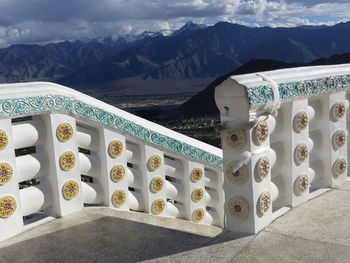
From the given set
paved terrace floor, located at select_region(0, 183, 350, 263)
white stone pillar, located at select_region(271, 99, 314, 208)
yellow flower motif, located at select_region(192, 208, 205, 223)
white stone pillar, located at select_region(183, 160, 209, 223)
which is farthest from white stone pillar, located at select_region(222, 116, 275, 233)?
yellow flower motif, located at select_region(192, 208, 205, 223)

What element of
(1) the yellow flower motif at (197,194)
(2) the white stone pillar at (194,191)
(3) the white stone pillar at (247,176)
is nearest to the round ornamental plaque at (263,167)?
(3) the white stone pillar at (247,176)

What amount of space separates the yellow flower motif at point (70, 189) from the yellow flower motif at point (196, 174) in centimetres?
150

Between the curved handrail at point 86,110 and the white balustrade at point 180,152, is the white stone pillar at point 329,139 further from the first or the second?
the curved handrail at point 86,110

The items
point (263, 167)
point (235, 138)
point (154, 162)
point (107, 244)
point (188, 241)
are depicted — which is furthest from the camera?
point (154, 162)

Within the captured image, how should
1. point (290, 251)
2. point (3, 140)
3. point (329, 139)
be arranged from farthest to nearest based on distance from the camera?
point (329, 139) < point (3, 140) < point (290, 251)

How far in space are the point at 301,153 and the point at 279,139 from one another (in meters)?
0.26

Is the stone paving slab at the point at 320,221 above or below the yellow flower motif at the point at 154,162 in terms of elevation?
below

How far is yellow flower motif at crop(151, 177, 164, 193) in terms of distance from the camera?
5.18m

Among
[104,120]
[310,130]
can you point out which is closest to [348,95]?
[310,130]

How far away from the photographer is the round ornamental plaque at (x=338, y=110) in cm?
435

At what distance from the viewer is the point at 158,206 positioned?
529 centimetres

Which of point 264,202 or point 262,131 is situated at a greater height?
point 262,131

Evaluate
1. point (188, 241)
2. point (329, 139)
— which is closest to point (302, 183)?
point (329, 139)

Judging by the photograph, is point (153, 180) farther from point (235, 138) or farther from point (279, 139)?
point (235, 138)
